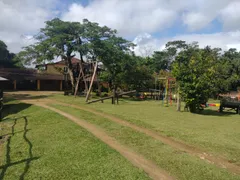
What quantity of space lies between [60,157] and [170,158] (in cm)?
326

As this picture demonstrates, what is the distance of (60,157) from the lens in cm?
622

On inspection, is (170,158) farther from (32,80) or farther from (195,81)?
(32,80)

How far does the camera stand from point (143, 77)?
32188 millimetres

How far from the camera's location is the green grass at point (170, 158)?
530cm

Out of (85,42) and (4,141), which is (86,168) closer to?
(4,141)

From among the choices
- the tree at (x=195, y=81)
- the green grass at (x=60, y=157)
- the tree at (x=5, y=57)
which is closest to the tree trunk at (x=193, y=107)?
the tree at (x=195, y=81)

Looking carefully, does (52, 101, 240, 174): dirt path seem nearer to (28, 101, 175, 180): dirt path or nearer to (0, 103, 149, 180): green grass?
(28, 101, 175, 180): dirt path

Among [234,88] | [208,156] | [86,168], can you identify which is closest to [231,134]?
[208,156]

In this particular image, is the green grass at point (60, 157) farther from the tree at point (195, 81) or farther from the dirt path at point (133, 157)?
the tree at point (195, 81)

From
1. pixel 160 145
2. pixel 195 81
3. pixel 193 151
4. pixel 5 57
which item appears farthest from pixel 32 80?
pixel 193 151

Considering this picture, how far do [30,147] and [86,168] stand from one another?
8.91 ft

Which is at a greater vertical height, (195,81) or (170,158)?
(195,81)

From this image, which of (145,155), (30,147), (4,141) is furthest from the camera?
(4,141)

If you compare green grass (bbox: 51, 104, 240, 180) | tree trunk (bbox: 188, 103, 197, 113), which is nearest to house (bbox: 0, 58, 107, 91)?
tree trunk (bbox: 188, 103, 197, 113)
